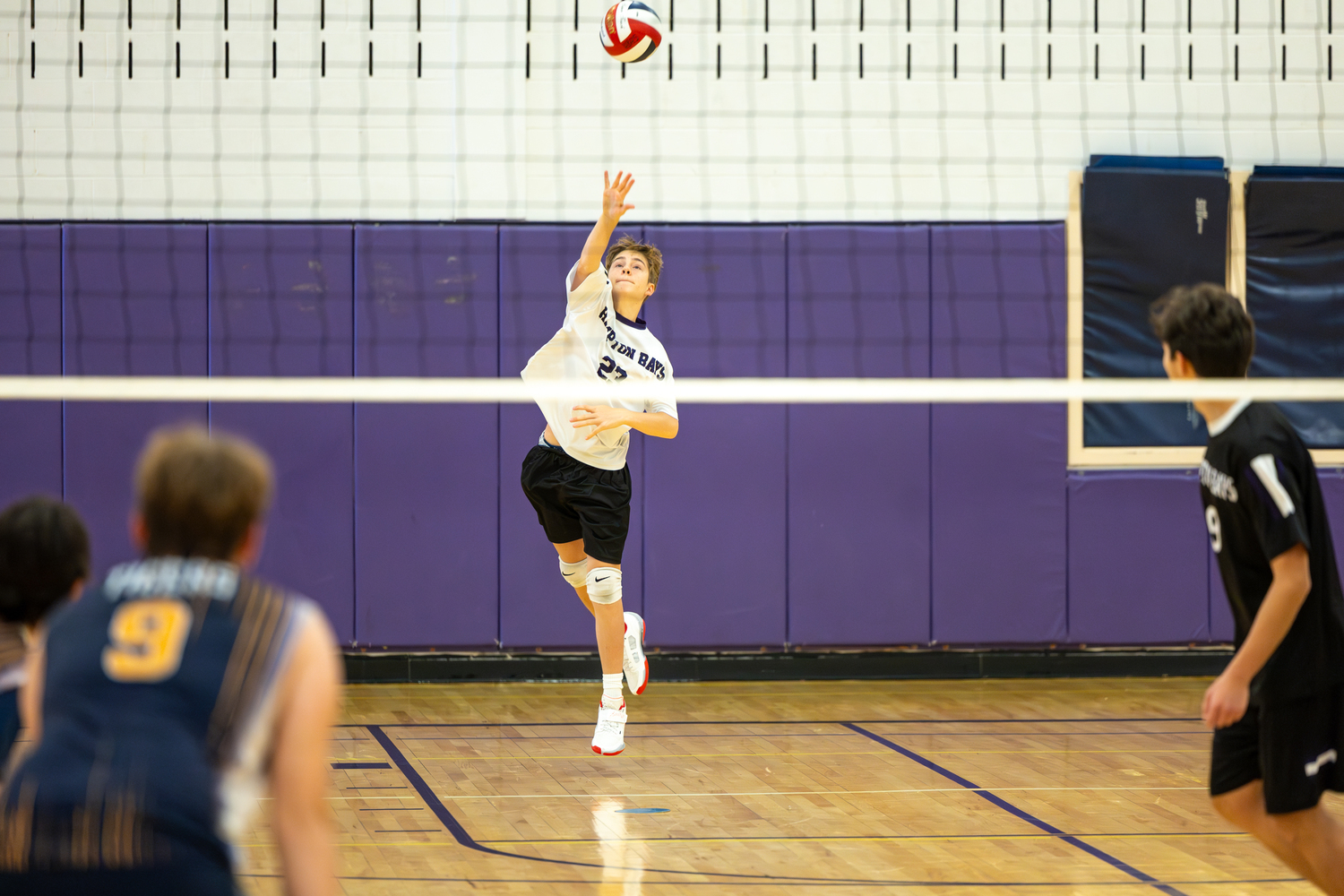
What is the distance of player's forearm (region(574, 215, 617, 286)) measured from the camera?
4590 mm

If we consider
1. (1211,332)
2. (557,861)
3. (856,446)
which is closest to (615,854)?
(557,861)

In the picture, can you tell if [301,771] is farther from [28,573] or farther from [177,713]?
[28,573]

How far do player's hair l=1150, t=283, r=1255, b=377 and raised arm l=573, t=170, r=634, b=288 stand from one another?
218 centimetres

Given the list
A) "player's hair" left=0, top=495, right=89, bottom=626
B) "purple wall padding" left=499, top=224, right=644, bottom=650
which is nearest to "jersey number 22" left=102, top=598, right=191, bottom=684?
"player's hair" left=0, top=495, right=89, bottom=626

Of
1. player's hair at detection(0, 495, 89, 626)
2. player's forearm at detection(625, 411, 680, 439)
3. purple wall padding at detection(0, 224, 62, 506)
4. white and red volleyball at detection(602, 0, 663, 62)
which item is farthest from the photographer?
purple wall padding at detection(0, 224, 62, 506)

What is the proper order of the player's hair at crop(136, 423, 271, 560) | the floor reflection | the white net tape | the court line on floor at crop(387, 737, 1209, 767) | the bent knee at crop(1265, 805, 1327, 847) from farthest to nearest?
the court line on floor at crop(387, 737, 1209, 767) < the floor reflection < the white net tape < the bent knee at crop(1265, 805, 1327, 847) < the player's hair at crop(136, 423, 271, 560)

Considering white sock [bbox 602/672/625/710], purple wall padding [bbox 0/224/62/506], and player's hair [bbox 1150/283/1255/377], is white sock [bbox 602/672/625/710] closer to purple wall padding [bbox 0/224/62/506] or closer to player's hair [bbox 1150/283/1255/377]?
player's hair [bbox 1150/283/1255/377]

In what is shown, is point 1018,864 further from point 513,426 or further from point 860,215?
point 860,215

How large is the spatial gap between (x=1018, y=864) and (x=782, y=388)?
157 centimetres

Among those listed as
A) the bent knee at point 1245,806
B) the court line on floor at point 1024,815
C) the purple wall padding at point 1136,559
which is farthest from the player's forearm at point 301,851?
the purple wall padding at point 1136,559

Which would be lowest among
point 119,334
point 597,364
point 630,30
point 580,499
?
point 580,499

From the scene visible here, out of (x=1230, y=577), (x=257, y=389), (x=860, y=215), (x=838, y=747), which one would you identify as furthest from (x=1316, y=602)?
(x=860, y=215)

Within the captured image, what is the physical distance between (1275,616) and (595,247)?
2794 millimetres

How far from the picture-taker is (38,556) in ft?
6.79
